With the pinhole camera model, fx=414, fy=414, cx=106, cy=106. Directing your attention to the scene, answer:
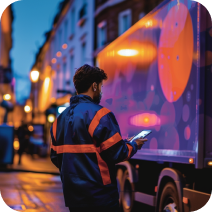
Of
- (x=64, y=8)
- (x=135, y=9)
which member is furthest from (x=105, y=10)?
(x=64, y=8)

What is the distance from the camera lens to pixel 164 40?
19.9 ft

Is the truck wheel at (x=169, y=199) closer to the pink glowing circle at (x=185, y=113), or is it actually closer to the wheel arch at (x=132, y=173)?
the pink glowing circle at (x=185, y=113)

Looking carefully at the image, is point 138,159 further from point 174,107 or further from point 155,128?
point 174,107

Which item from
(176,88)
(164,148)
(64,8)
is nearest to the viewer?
(176,88)

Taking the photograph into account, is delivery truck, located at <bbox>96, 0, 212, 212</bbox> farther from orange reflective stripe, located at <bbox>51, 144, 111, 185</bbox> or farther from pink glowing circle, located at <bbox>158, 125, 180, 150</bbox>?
orange reflective stripe, located at <bbox>51, 144, 111, 185</bbox>

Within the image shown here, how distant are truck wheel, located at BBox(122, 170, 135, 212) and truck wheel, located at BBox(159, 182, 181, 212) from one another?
5.44 feet

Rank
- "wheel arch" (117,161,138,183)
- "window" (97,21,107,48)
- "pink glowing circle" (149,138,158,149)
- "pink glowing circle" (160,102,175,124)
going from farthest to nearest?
1. "window" (97,21,107,48)
2. "wheel arch" (117,161,138,183)
3. "pink glowing circle" (149,138,158,149)
4. "pink glowing circle" (160,102,175,124)

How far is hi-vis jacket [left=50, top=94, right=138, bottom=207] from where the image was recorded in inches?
115

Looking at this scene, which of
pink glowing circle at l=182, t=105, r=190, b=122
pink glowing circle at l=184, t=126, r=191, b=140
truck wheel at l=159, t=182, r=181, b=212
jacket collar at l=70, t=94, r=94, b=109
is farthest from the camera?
truck wheel at l=159, t=182, r=181, b=212

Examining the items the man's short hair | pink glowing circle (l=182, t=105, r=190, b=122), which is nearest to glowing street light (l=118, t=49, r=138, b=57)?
pink glowing circle (l=182, t=105, r=190, b=122)

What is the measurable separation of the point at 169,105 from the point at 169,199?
1.28 meters

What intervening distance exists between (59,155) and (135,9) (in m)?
17.6

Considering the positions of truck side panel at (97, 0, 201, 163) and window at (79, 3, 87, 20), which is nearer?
truck side panel at (97, 0, 201, 163)

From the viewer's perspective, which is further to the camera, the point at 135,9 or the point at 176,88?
the point at 135,9
